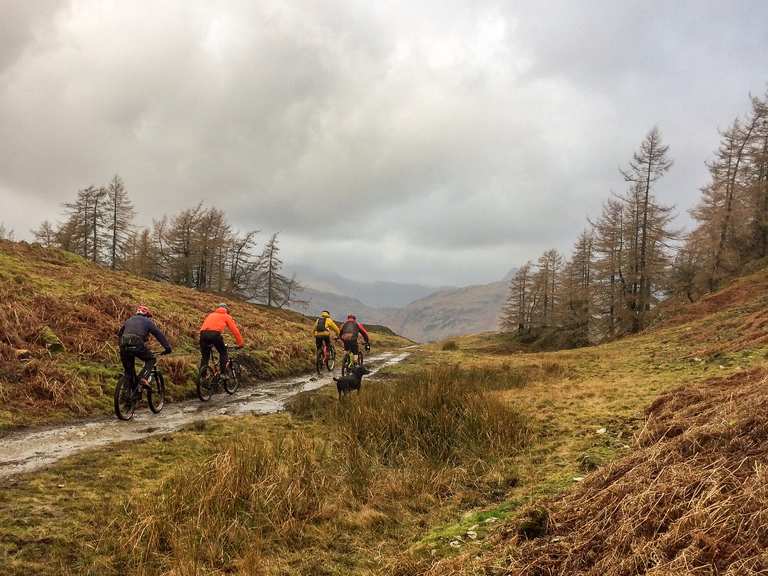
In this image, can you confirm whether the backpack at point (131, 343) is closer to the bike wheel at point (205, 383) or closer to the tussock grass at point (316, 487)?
the bike wheel at point (205, 383)

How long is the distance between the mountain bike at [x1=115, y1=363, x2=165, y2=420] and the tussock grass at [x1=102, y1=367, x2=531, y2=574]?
5.02 m

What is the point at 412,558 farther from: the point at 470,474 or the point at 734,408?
the point at 734,408

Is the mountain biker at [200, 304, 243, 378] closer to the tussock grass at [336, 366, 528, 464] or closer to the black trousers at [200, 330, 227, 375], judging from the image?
the black trousers at [200, 330, 227, 375]

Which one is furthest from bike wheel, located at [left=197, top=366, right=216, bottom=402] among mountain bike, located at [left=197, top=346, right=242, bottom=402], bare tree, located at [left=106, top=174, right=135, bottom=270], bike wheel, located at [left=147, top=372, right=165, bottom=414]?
bare tree, located at [left=106, top=174, right=135, bottom=270]

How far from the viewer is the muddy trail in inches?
299

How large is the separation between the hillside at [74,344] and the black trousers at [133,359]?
1.36m

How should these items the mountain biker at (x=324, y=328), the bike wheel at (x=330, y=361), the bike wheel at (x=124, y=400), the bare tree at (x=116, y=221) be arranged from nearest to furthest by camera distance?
the bike wheel at (x=124, y=400), the mountain biker at (x=324, y=328), the bike wheel at (x=330, y=361), the bare tree at (x=116, y=221)

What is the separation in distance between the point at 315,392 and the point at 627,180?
119ft

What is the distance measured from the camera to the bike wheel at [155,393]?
1140cm

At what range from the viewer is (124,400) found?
1072cm

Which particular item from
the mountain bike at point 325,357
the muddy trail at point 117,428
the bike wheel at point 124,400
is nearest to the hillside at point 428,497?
the muddy trail at point 117,428

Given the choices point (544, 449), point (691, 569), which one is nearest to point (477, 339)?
point (544, 449)

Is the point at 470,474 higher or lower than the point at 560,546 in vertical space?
lower

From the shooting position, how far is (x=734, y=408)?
16.6ft
